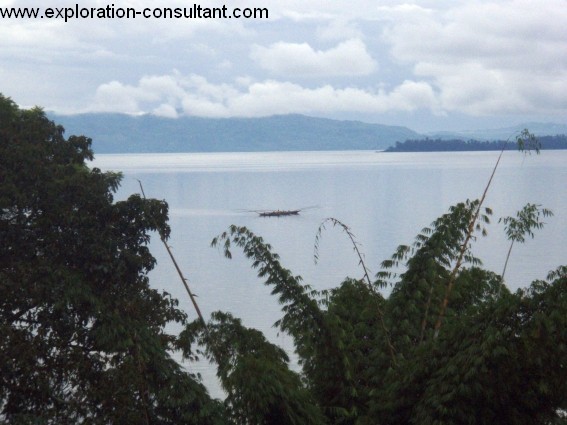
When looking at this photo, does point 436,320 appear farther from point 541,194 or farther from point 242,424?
point 541,194

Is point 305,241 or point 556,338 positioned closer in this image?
point 556,338

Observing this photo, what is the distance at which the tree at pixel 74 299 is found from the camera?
10.6 m

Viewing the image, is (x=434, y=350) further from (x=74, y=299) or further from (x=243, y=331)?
(x=74, y=299)

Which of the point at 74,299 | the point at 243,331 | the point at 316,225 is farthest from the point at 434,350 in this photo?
the point at 316,225

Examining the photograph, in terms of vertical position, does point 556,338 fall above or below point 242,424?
above

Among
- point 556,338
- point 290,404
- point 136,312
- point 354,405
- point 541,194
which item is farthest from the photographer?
point 541,194

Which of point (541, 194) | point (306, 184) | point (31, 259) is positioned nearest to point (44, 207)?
point (31, 259)

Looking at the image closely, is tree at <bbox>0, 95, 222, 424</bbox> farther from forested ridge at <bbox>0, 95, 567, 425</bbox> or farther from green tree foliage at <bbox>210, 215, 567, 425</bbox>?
green tree foliage at <bbox>210, 215, 567, 425</bbox>

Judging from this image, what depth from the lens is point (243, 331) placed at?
1094 centimetres

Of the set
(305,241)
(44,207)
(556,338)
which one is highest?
(44,207)

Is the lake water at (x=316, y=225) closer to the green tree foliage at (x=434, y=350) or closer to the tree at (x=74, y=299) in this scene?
the tree at (x=74, y=299)

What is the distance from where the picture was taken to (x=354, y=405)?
33.6ft

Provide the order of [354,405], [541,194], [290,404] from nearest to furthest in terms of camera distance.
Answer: [290,404], [354,405], [541,194]

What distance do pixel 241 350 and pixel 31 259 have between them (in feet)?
11.9
